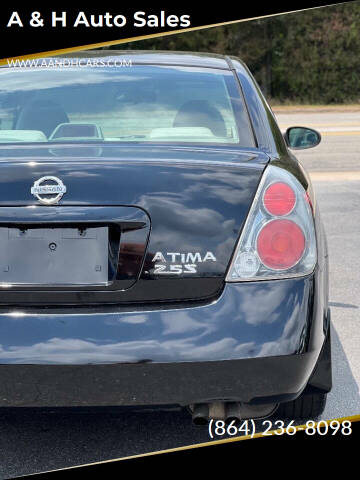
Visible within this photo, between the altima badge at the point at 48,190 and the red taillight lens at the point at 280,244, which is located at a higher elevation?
the altima badge at the point at 48,190

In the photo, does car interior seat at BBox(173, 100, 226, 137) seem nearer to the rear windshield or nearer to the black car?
the rear windshield

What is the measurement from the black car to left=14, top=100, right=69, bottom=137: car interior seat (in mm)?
880

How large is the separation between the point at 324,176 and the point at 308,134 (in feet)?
25.9

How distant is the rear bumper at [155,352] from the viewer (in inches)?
104

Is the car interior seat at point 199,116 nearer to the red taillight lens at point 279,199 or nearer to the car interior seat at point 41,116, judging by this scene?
the car interior seat at point 41,116

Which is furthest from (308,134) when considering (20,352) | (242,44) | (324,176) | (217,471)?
(242,44)

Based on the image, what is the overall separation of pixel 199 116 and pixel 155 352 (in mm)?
1373

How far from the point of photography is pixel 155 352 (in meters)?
2.65

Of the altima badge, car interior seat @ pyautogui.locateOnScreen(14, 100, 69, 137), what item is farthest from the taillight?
car interior seat @ pyautogui.locateOnScreen(14, 100, 69, 137)

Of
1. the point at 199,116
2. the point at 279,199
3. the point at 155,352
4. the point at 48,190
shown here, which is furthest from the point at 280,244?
the point at 199,116

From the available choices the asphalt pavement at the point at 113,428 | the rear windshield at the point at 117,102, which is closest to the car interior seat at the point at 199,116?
the rear windshield at the point at 117,102

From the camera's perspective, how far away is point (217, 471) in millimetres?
3031

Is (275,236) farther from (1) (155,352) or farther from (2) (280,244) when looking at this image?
(1) (155,352)

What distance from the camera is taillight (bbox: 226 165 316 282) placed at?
109 inches
